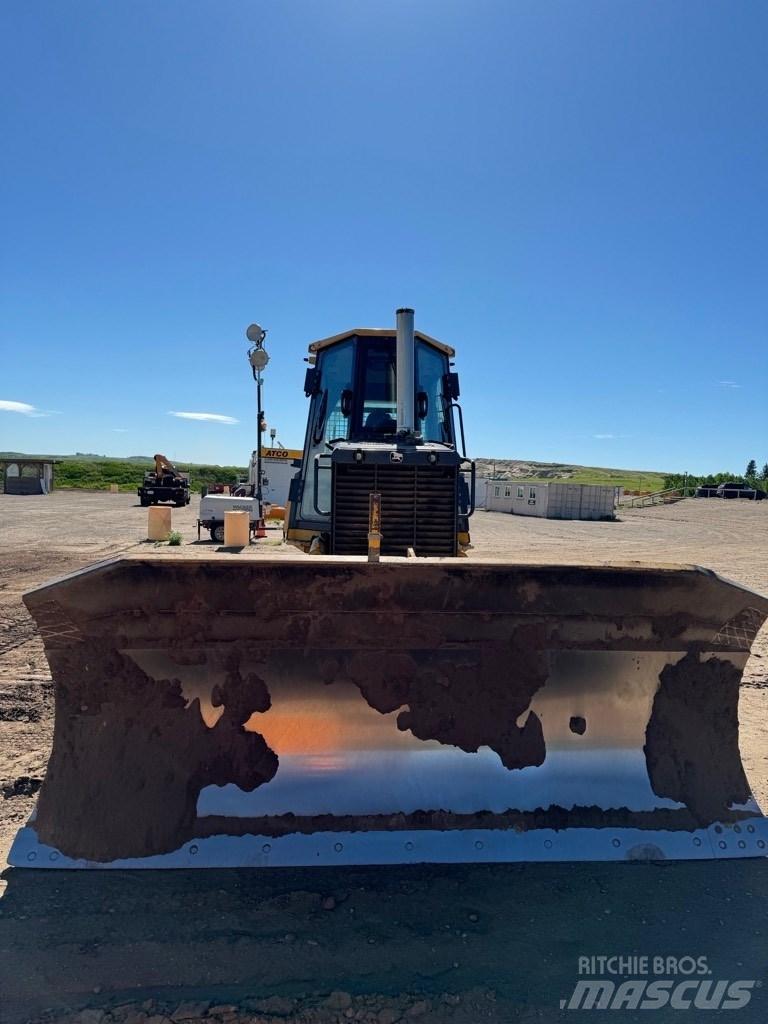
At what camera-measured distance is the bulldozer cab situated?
454 cm

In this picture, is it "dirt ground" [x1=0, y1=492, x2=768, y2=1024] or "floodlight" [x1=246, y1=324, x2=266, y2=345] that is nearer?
"dirt ground" [x1=0, y1=492, x2=768, y2=1024]

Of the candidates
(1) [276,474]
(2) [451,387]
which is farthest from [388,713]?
(1) [276,474]

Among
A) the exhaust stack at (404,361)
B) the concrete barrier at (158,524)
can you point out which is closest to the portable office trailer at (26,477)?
the concrete barrier at (158,524)

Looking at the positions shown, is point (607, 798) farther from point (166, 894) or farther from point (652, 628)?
point (166, 894)

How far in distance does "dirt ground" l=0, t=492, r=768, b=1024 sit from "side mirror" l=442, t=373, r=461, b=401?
3.92 m

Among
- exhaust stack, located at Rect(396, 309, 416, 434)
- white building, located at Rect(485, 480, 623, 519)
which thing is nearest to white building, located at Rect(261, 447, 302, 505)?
exhaust stack, located at Rect(396, 309, 416, 434)

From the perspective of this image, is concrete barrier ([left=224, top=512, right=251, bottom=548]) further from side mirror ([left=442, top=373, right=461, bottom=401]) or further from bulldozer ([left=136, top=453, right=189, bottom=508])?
bulldozer ([left=136, top=453, right=189, bottom=508])

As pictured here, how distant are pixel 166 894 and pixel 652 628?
8.05ft

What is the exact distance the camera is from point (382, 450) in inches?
181

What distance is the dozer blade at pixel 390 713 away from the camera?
267 centimetres

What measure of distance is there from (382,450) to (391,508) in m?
0.44

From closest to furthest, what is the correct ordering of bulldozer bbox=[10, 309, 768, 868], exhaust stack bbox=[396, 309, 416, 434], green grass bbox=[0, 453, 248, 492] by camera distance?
bulldozer bbox=[10, 309, 768, 868] < exhaust stack bbox=[396, 309, 416, 434] < green grass bbox=[0, 453, 248, 492]

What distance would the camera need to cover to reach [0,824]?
303 centimetres

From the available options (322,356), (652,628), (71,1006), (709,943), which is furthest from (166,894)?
(322,356)
